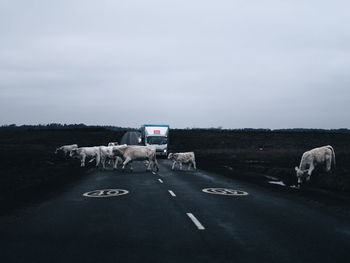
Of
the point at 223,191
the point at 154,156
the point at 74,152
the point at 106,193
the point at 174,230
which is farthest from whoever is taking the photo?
the point at 74,152

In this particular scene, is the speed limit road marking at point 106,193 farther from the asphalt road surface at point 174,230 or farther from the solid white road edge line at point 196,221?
the solid white road edge line at point 196,221

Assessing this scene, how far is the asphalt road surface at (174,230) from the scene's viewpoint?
271 inches

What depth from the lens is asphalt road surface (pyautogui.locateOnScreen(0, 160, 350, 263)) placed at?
6883 millimetres

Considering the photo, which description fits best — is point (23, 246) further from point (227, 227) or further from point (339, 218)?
point (339, 218)

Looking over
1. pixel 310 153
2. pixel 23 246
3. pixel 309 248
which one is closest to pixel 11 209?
pixel 23 246

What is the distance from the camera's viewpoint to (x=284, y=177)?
23438mm

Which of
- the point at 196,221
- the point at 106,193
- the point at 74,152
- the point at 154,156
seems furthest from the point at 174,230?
the point at 74,152

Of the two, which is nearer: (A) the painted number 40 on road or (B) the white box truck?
(A) the painted number 40 on road

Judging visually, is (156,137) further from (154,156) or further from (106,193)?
(106,193)

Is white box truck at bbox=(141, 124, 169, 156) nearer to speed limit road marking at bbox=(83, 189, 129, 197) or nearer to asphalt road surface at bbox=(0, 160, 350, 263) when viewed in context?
speed limit road marking at bbox=(83, 189, 129, 197)

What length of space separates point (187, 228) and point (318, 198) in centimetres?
778

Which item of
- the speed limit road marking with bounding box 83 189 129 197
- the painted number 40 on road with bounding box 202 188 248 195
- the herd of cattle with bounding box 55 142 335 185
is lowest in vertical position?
the painted number 40 on road with bounding box 202 188 248 195

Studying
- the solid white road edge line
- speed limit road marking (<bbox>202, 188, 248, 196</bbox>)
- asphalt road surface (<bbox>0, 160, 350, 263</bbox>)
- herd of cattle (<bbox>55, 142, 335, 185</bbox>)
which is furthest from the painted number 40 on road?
herd of cattle (<bbox>55, 142, 335, 185</bbox>)

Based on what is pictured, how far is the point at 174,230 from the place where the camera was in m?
8.82
